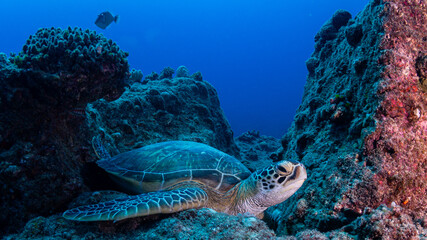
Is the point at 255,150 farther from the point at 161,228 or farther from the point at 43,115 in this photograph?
the point at 43,115

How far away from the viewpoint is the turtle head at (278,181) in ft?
6.56

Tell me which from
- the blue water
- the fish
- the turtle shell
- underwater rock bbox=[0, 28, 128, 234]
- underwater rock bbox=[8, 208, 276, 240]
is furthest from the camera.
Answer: the blue water

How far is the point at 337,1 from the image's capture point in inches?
3701

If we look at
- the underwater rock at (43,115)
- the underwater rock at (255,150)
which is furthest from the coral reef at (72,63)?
the underwater rock at (255,150)

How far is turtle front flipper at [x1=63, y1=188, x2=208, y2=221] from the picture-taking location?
1538 mm

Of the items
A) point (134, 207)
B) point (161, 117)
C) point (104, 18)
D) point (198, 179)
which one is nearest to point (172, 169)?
point (198, 179)

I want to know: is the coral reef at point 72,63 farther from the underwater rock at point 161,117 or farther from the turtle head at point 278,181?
the turtle head at point 278,181

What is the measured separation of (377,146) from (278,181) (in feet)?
2.89

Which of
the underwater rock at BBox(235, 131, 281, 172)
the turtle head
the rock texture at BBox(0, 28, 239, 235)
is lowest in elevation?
the underwater rock at BBox(235, 131, 281, 172)

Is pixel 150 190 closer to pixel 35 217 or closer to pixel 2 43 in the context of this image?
pixel 35 217

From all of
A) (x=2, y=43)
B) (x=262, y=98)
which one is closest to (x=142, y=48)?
(x=2, y=43)

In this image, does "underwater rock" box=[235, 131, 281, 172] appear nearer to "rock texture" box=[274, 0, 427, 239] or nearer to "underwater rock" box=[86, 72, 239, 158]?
"underwater rock" box=[86, 72, 239, 158]

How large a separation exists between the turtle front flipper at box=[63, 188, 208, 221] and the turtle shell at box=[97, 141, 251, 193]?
48 cm

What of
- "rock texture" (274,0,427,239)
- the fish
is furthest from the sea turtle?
the fish
